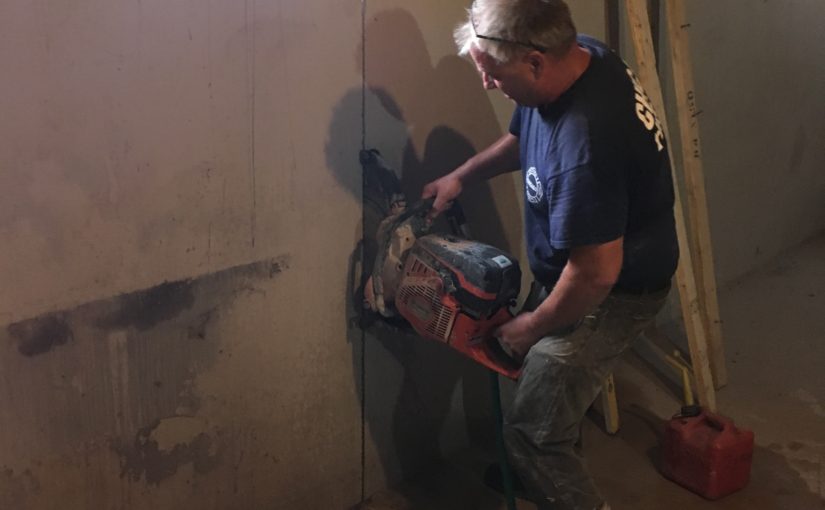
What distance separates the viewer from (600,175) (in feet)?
4.90

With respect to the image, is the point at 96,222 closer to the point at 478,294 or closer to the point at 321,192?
the point at 321,192

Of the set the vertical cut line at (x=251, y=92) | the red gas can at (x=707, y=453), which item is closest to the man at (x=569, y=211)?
the vertical cut line at (x=251, y=92)

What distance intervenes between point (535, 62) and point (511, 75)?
53mm

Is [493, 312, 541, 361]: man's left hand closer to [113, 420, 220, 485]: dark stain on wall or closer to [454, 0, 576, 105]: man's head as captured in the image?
[454, 0, 576, 105]: man's head

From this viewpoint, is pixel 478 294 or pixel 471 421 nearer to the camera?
pixel 478 294

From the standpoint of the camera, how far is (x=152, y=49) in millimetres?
1505

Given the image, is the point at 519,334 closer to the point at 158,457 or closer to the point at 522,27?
the point at 522,27

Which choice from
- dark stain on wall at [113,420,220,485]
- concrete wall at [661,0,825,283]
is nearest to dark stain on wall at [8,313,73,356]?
dark stain on wall at [113,420,220,485]

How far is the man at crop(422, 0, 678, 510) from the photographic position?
1506mm

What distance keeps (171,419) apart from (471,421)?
1.07 meters

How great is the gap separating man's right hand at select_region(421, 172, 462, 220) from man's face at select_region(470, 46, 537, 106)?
16.0 inches

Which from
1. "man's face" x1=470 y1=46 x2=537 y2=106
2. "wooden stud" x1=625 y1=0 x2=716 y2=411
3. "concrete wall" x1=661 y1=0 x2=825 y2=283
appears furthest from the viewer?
"concrete wall" x1=661 y1=0 x2=825 y2=283

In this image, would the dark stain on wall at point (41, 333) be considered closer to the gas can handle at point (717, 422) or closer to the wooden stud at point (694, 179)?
the gas can handle at point (717, 422)

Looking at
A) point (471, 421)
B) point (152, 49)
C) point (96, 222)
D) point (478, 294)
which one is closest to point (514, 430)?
point (478, 294)
